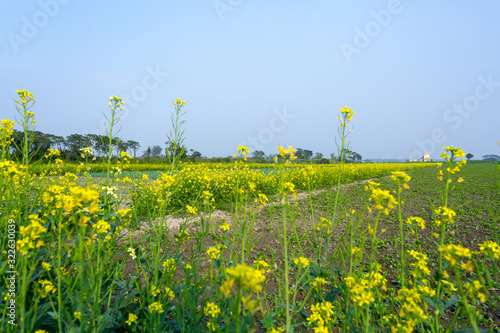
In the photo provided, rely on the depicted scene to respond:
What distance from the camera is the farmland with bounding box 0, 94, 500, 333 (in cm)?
99

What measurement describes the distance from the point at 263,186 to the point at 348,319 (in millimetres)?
6017

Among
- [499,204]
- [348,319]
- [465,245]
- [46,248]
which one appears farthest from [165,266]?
[499,204]

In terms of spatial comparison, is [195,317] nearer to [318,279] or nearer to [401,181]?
[318,279]

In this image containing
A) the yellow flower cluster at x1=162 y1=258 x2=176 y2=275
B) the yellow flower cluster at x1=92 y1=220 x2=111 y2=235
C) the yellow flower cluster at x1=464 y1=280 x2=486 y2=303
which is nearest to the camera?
the yellow flower cluster at x1=464 y1=280 x2=486 y2=303

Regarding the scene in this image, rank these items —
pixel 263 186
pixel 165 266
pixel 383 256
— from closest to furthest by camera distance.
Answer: pixel 165 266 → pixel 383 256 → pixel 263 186

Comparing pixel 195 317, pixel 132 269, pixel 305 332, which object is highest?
pixel 195 317

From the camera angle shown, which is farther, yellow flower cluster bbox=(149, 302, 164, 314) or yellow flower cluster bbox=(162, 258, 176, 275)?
yellow flower cluster bbox=(162, 258, 176, 275)

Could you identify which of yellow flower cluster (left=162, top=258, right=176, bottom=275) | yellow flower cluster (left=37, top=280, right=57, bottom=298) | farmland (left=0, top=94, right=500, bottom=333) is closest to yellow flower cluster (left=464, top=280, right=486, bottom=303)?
farmland (left=0, top=94, right=500, bottom=333)

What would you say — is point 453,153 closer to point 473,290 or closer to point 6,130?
point 473,290

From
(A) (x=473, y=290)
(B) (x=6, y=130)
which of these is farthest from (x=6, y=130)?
(A) (x=473, y=290)

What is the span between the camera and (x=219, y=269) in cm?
148

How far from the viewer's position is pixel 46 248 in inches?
64.4

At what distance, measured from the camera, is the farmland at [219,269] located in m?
0.99

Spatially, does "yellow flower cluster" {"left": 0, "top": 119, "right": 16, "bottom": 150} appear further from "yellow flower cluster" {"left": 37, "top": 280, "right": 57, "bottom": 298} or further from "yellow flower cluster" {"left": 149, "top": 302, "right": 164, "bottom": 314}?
"yellow flower cluster" {"left": 149, "top": 302, "right": 164, "bottom": 314}
